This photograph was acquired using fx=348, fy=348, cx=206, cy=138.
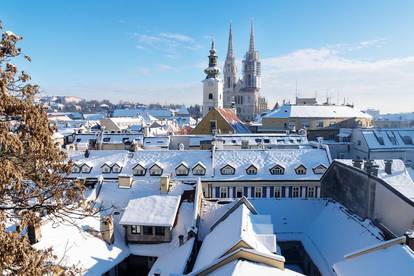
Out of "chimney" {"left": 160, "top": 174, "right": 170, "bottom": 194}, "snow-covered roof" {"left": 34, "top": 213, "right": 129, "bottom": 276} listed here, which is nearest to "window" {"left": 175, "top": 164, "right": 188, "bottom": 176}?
"chimney" {"left": 160, "top": 174, "right": 170, "bottom": 194}

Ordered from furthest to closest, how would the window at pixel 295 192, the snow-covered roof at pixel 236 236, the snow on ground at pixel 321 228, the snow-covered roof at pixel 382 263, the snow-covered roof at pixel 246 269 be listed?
1. the window at pixel 295 192
2. the snow on ground at pixel 321 228
3. the snow-covered roof at pixel 236 236
4. the snow-covered roof at pixel 246 269
5. the snow-covered roof at pixel 382 263

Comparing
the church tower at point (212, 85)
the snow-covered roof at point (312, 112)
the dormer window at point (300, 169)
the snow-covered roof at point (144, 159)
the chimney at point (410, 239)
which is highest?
the church tower at point (212, 85)

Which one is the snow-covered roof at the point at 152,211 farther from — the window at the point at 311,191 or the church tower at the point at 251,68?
the church tower at the point at 251,68

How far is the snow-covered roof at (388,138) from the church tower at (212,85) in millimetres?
30013

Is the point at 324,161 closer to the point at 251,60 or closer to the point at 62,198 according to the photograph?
the point at 62,198

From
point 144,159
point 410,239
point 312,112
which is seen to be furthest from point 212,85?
point 410,239

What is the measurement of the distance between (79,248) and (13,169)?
1415 centimetres

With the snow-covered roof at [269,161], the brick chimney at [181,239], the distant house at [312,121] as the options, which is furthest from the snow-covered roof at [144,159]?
the distant house at [312,121]

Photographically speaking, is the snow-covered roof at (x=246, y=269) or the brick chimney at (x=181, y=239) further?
the brick chimney at (x=181, y=239)

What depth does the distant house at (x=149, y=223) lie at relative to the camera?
76.5 feet

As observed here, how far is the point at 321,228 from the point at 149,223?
1229cm

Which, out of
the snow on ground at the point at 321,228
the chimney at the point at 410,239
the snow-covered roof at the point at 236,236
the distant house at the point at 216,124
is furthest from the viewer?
the distant house at the point at 216,124

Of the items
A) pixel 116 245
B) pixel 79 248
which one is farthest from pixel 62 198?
pixel 116 245

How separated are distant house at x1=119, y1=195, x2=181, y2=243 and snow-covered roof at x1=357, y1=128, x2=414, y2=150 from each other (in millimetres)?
40336
